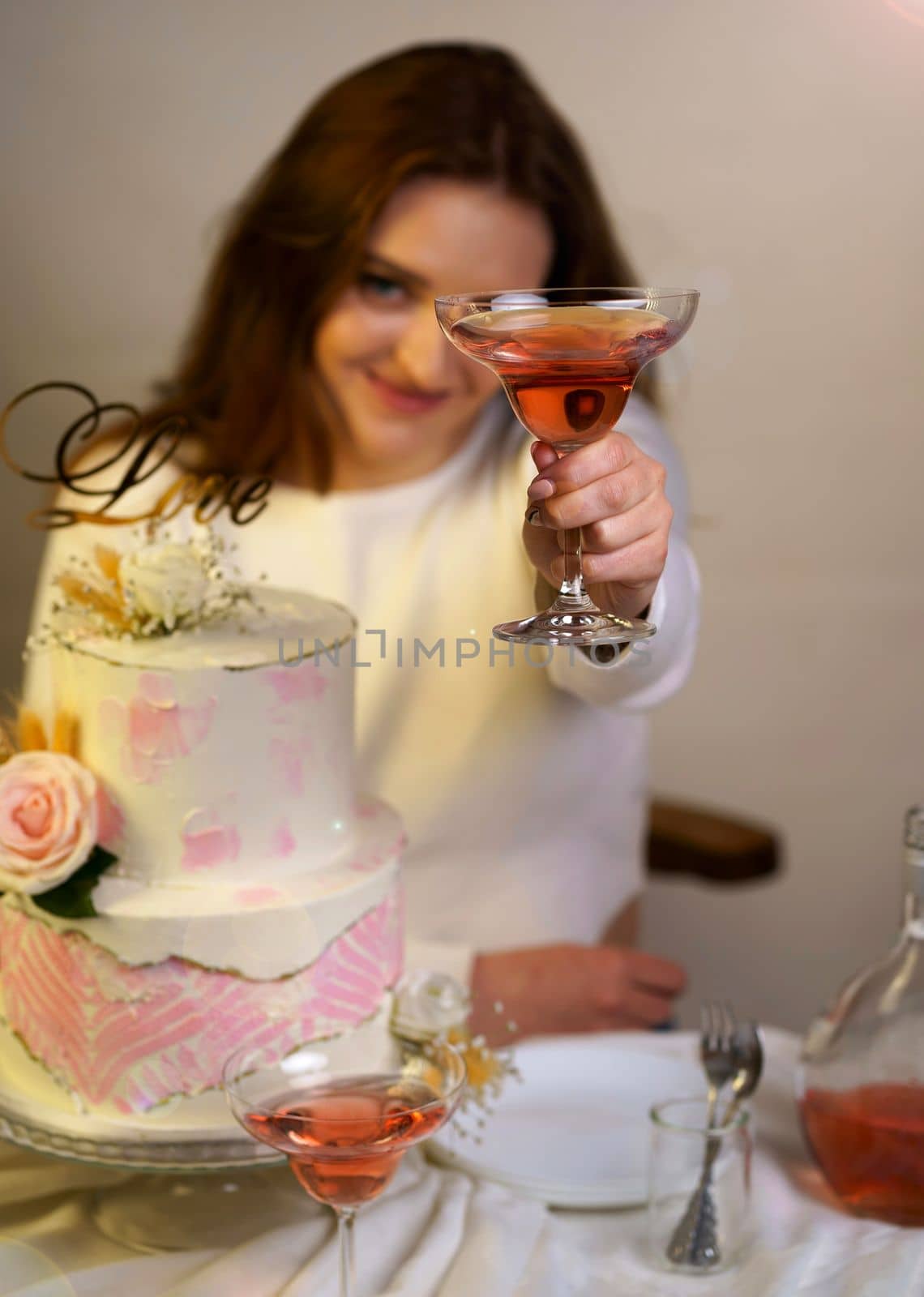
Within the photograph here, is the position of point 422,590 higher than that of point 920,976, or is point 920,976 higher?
point 422,590

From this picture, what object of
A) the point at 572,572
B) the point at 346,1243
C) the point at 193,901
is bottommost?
the point at 346,1243

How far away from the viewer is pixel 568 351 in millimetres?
688

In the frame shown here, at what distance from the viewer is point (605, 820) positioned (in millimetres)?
1538

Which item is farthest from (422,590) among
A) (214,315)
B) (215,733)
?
(215,733)

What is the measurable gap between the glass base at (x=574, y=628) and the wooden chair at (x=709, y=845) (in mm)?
880

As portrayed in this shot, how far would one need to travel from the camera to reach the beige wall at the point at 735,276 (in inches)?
47.2

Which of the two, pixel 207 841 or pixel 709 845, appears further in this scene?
pixel 709 845

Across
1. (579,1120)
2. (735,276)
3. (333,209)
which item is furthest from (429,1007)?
(735,276)

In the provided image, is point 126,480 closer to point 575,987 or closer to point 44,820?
point 44,820

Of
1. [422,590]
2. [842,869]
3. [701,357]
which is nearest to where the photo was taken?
[422,590]

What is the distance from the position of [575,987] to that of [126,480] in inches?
27.0

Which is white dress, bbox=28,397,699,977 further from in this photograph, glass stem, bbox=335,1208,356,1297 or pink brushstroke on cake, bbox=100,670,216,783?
glass stem, bbox=335,1208,356,1297

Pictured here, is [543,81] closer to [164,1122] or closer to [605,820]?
[605,820]

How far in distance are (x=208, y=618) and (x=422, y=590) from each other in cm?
37
